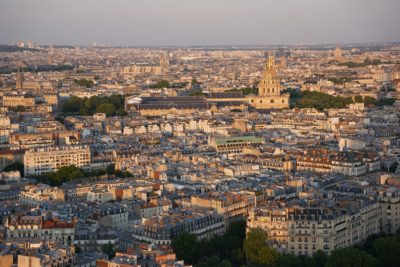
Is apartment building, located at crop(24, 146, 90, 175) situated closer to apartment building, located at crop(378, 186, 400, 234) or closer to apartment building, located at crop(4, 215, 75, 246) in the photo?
apartment building, located at crop(4, 215, 75, 246)

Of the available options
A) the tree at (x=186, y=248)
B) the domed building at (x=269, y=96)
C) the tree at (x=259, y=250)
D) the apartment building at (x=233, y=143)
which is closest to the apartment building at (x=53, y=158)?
the apartment building at (x=233, y=143)

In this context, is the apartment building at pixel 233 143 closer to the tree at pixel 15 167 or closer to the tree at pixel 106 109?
the tree at pixel 15 167

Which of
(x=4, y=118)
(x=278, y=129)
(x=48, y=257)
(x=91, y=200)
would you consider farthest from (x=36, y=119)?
(x=48, y=257)

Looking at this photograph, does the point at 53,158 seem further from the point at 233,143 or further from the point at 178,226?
the point at 178,226

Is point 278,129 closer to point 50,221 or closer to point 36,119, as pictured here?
point 36,119

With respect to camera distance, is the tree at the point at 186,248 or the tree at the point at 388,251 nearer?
the tree at the point at 388,251

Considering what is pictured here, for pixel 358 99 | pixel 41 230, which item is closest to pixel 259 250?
pixel 41 230

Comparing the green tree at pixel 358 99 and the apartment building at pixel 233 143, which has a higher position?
the apartment building at pixel 233 143

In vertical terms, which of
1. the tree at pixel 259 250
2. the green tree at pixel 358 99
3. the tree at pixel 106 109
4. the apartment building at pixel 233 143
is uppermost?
the tree at pixel 259 250
